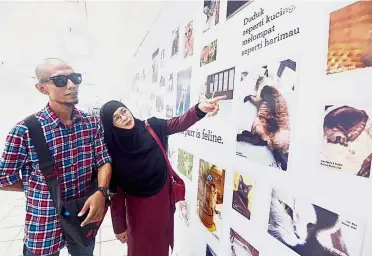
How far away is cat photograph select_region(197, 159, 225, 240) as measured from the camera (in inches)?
51.3

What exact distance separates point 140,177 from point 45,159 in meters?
0.50

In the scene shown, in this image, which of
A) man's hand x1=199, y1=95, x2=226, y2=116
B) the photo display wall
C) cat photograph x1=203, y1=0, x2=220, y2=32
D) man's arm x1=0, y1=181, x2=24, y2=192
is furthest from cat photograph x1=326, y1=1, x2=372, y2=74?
man's arm x1=0, y1=181, x2=24, y2=192

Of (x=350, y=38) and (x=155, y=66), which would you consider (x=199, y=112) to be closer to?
(x=350, y=38)

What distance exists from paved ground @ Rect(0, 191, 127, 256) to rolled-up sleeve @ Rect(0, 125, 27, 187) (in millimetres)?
1717

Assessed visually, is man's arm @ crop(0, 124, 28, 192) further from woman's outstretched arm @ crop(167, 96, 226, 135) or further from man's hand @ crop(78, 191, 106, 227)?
woman's outstretched arm @ crop(167, 96, 226, 135)

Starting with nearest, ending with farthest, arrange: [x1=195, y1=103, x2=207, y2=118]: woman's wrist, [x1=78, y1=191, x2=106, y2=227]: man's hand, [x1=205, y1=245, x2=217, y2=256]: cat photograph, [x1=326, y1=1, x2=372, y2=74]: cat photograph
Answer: [x1=326, y1=1, x2=372, y2=74]: cat photograph → [x1=78, y1=191, x2=106, y2=227]: man's hand → [x1=195, y1=103, x2=207, y2=118]: woman's wrist → [x1=205, y1=245, x2=217, y2=256]: cat photograph

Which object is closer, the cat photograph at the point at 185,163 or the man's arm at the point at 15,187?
the man's arm at the point at 15,187

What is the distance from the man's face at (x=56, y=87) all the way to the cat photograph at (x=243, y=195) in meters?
0.98

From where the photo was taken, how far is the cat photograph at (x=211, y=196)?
4.27 feet

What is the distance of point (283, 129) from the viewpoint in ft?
2.80

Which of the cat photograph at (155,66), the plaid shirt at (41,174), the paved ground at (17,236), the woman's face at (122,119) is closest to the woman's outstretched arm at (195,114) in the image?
the woman's face at (122,119)

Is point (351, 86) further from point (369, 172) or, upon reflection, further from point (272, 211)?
point (272, 211)

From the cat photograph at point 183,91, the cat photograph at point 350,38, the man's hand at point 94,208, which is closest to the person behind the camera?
the cat photograph at point 350,38

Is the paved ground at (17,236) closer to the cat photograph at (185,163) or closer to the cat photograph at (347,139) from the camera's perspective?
the cat photograph at (185,163)
